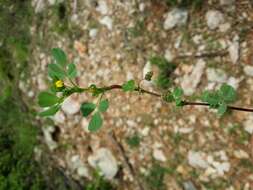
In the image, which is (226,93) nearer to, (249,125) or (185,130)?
(249,125)

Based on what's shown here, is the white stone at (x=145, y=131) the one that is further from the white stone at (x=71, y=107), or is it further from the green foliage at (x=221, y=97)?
the green foliage at (x=221, y=97)

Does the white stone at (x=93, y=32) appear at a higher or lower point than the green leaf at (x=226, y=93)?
higher

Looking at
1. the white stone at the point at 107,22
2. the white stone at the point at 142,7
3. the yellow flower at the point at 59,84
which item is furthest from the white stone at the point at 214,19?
the yellow flower at the point at 59,84

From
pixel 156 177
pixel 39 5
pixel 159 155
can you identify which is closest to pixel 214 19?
pixel 159 155

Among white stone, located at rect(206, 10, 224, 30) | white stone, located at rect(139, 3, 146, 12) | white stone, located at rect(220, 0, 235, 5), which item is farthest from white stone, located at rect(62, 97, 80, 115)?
white stone, located at rect(220, 0, 235, 5)

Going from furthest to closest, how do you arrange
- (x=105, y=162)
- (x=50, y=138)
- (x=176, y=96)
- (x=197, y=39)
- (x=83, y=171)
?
(x=50, y=138) < (x=83, y=171) < (x=105, y=162) < (x=197, y=39) < (x=176, y=96)

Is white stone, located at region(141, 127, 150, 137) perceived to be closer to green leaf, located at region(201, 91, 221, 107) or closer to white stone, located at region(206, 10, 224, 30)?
white stone, located at region(206, 10, 224, 30)
